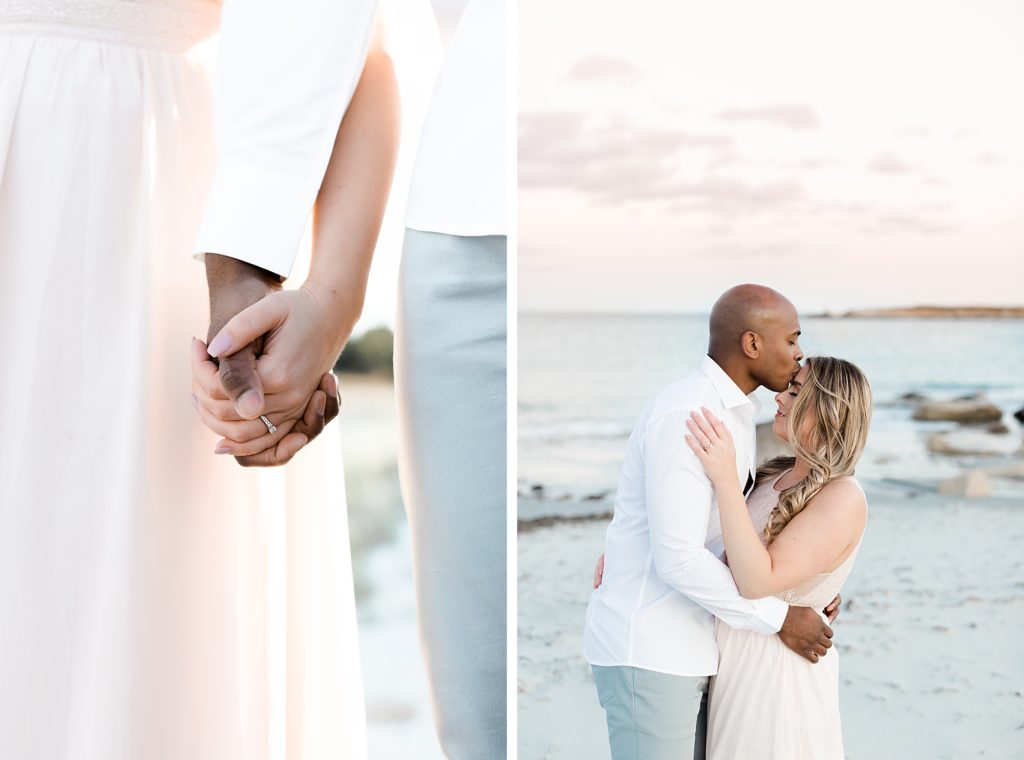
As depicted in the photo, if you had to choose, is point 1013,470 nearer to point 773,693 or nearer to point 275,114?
point 773,693

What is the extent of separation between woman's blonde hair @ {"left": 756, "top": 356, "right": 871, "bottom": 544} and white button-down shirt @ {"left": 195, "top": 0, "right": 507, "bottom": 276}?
0.30m

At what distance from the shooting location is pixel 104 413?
0.78 meters

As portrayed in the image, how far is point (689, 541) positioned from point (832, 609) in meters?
0.15

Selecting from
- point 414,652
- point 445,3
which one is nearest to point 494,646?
point 445,3

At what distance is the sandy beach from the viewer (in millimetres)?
842

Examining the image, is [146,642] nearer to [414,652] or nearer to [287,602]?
[287,602]

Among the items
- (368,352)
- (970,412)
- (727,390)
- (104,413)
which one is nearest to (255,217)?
(104,413)

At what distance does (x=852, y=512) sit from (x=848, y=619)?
0.39 ft

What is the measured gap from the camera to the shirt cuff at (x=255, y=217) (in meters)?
0.71

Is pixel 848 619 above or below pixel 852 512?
below

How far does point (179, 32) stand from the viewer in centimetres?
85

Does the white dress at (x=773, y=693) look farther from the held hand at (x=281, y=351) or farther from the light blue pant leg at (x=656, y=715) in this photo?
the held hand at (x=281, y=351)

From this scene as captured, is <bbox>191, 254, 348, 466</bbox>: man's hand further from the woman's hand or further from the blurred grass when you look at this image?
the blurred grass

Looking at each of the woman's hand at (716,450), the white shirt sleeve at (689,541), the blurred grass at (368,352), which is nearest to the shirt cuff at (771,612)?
the white shirt sleeve at (689,541)
